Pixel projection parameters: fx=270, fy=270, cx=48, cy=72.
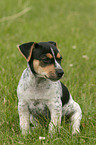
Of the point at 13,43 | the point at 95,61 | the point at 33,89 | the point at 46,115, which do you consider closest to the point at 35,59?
the point at 33,89

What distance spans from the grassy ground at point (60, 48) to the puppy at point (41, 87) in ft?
0.70

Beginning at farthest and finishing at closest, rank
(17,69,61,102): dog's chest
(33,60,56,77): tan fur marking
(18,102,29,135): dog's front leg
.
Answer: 1. (18,102,29,135): dog's front leg
2. (17,69,61,102): dog's chest
3. (33,60,56,77): tan fur marking

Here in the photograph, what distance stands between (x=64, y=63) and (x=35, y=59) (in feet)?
8.27

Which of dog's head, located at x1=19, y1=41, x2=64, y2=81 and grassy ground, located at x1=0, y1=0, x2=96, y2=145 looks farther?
grassy ground, located at x1=0, y1=0, x2=96, y2=145

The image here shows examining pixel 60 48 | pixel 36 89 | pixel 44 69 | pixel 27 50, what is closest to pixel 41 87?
pixel 36 89

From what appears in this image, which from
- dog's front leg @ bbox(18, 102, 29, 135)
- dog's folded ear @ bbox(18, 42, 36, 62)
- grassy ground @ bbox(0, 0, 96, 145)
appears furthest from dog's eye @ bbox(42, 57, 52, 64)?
grassy ground @ bbox(0, 0, 96, 145)

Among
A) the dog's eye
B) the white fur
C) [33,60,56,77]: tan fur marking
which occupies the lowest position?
the white fur

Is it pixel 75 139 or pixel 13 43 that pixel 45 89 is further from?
pixel 13 43

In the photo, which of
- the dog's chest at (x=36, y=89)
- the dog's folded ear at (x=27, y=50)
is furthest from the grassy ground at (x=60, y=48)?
the dog's folded ear at (x=27, y=50)

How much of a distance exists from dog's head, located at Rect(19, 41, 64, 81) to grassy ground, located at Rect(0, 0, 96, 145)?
796 mm

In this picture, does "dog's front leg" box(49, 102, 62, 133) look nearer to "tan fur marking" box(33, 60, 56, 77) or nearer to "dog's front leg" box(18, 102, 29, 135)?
"dog's front leg" box(18, 102, 29, 135)

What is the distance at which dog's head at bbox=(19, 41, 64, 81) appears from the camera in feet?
11.4

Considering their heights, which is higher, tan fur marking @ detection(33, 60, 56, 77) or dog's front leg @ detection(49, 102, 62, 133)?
tan fur marking @ detection(33, 60, 56, 77)

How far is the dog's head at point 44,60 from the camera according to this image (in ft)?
11.4
